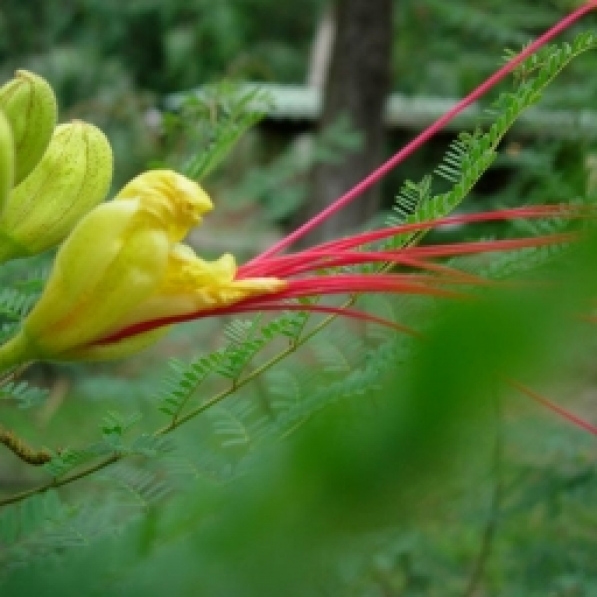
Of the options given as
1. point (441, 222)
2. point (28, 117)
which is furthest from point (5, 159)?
point (441, 222)

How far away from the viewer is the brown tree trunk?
145 inches

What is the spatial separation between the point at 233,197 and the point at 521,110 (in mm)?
1741

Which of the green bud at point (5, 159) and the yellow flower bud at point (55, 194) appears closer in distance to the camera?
the green bud at point (5, 159)

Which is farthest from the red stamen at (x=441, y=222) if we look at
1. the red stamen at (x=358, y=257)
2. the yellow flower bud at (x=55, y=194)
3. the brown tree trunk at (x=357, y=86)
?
the brown tree trunk at (x=357, y=86)

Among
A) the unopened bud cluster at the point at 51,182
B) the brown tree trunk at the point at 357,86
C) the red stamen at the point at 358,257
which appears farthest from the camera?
the brown tree trunk at the point at 357,86

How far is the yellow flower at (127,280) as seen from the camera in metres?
0.58

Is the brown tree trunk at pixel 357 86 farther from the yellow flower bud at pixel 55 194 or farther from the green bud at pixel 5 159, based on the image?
the green bud at pixel 5 159

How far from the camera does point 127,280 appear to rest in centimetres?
58

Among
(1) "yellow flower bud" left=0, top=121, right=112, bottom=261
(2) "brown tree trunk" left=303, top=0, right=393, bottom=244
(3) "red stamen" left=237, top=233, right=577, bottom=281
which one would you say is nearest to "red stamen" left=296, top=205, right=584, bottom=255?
(3) "red stamen" left=237, top=233, right=577, bottom=281

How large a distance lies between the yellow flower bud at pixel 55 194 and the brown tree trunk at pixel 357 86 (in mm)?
3042

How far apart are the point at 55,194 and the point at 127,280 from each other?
0.11 metres

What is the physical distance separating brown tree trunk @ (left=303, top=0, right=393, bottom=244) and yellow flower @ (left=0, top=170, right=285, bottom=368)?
3.10 m

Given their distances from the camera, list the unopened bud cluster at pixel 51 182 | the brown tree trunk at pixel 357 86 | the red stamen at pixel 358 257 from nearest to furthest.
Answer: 1. the red stamen at pixel 358 257
2. the unopened bud cluster at pixel 51 182
3. the brown tree trunk at pixel 357 86

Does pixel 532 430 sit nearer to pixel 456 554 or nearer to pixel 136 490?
pixel 136 490
